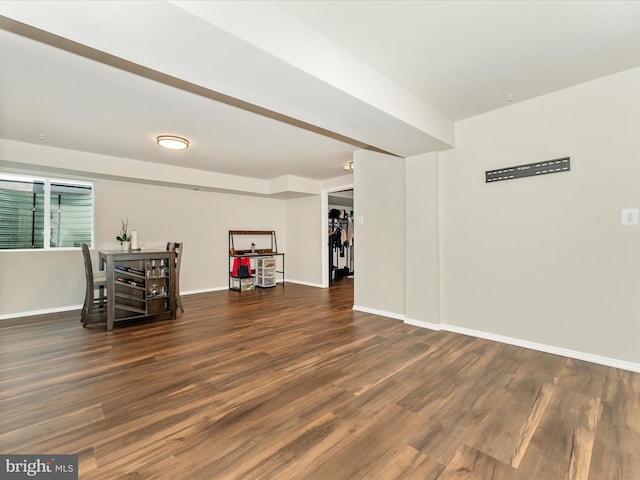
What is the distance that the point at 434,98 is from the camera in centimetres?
291

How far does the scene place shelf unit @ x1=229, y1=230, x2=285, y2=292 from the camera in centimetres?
656

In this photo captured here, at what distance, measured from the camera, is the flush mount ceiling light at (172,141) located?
12.3ft

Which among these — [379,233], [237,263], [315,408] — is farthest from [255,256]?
[315,408]

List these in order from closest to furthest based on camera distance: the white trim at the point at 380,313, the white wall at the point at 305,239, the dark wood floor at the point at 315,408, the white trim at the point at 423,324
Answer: the dark wood floor at the point at 315,408, the white trim at the point at 423,324, the white trim at the point at 380,313, the white wall at the point at 305,239

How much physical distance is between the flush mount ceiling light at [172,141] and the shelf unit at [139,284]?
1499 mm

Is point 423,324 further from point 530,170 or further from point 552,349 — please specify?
point 530,170

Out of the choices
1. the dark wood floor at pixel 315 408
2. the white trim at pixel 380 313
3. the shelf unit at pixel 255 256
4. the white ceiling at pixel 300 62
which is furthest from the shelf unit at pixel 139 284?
the white trim at pixel 380 313

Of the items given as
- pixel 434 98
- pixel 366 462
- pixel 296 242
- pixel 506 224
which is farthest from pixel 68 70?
pixel 296 242

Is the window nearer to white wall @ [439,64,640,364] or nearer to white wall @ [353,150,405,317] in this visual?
white wall @ [353,150,405,317]

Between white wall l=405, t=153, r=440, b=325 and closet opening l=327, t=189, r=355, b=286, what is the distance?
12.5 feet

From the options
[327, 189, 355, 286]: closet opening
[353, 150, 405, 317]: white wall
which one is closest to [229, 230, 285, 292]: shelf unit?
[327, 189, 355, 286]: closet opening

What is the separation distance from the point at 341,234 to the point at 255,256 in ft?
9.31

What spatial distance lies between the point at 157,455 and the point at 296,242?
6001mm

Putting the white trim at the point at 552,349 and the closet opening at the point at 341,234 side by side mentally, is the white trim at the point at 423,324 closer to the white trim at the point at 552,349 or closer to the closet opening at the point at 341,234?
the white trim at the point at 552,349
